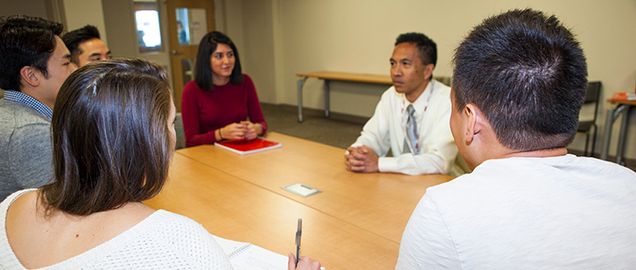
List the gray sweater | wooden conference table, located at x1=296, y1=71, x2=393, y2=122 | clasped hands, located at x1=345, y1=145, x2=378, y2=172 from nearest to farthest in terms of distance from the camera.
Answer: the gray sweater, clasped hands, located at x1=345, y1=145, x2=378, y2=172, wooden conference table, located at x1=296, y1=71, x2=393, y2=122

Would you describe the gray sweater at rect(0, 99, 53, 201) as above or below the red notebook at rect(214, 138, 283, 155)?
above

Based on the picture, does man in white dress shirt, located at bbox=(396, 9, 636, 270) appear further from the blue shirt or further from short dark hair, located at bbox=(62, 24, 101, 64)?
short dark hair, located at bbox=(62, 24, 101, 64)

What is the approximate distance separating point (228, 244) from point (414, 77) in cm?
153

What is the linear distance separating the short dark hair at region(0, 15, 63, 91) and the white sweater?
3.64 feet

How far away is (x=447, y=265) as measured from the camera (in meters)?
0.79

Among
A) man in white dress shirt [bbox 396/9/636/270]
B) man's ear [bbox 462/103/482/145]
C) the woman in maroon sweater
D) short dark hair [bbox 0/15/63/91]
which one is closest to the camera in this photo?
man in white dress shirt [bbox 396/9/636/270]

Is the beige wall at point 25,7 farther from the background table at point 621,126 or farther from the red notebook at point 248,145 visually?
the background table at point 621,126

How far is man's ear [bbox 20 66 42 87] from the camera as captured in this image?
1.69m

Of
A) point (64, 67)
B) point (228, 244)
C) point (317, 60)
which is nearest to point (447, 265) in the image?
point (228, 244)

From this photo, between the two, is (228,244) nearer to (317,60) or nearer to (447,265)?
(447,265)

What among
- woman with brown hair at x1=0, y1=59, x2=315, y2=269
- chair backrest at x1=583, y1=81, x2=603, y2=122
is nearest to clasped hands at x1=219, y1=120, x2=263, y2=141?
woman with brown hair at x1=0, y1=59, x2=315, y2=269

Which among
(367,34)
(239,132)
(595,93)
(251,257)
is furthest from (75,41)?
(595,93)

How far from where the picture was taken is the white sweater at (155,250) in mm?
774

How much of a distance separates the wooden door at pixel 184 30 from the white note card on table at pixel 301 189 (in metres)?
5.82
